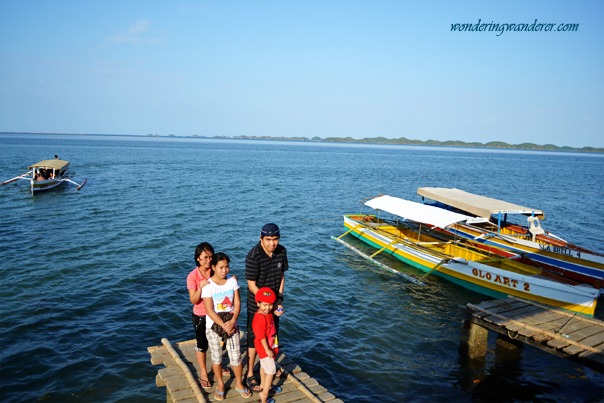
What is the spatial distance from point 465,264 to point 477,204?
207 inches

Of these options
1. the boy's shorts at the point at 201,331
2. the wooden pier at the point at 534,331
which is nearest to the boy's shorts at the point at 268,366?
the boy's shorts at the point at 201,331

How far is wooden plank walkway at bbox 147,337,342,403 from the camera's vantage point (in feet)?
19.3

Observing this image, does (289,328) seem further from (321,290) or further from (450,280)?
(450,280)

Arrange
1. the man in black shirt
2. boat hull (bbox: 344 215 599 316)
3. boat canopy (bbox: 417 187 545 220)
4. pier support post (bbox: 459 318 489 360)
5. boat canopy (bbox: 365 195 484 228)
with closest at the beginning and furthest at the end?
the man in black shirt, pier support post (bbox: 459 318 489 360), boat hull (bbox: 344 215 599 316), boat canopy (bbox: 365 195 484 228), boat canopy (bbox: 417 187 545 220)

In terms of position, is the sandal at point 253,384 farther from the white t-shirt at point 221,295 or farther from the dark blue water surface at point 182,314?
the dark blue water surface at point 182,314

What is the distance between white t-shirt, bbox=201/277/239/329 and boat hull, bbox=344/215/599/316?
40.7 feet

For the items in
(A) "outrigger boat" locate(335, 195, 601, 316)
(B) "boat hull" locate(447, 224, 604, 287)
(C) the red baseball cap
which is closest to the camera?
(C) the red baseball cap

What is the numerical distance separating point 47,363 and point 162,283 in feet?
18.0

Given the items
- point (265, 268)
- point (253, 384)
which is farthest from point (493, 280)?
point (265, 268)

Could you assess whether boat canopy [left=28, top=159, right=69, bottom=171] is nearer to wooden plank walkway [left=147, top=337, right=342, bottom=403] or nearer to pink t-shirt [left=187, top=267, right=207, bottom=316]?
wooden plank walkway [left=147, top=337, right=342, bottom=403]

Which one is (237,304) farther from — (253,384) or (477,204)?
(477,204)

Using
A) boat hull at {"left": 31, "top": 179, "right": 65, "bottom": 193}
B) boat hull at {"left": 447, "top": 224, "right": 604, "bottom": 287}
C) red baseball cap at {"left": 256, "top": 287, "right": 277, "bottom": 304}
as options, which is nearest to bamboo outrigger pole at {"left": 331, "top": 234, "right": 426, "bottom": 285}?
boat hull at {"left": 447, "top": 224, "right": 604, "bottom": 287}

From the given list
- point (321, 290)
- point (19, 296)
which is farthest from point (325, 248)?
point (19, 296)

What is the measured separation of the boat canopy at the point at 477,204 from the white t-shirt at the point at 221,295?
16170 millimetres
